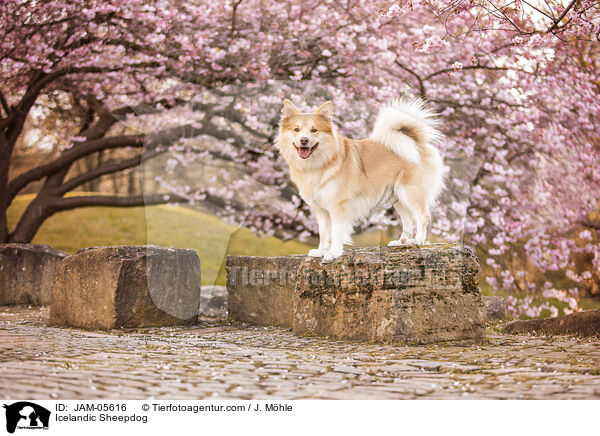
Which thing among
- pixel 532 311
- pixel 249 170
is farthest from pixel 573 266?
pixel 249 170

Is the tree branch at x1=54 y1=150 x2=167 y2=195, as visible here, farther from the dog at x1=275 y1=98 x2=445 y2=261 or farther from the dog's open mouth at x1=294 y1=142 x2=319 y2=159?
the dog's open mouth at x1=294 y1=142 x2=319 y2=159

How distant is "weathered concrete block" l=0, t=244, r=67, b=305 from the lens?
9625 mm

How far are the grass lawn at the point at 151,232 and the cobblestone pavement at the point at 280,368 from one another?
8.21m

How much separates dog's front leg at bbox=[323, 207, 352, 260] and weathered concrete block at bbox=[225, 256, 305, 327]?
133 cm

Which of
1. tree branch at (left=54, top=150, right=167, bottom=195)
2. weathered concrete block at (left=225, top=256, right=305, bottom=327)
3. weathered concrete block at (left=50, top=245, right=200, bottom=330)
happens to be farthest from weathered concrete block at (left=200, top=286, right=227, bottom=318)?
tree branch at (left=54, top=150, right=167, bottom=195)

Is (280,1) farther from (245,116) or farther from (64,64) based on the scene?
(64,64)

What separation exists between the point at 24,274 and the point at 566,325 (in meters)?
8.21

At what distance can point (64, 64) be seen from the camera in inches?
410

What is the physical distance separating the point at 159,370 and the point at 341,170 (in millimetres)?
2537

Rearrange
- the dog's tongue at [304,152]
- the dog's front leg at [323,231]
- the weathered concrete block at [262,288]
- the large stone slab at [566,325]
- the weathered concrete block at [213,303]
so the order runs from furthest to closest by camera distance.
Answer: the weathered concrete block at [213,303] < the weathered concrete block at [262,288] < the large stone slab at [566,325] < the dog's front leg at [323,231] < the dog's tongue at [304,152]

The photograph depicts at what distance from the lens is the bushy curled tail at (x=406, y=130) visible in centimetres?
572

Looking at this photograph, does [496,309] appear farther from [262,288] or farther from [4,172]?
[4,172]

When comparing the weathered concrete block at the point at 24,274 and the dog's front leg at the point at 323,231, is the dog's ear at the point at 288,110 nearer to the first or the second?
the dog's front leg at the point at 323,231
